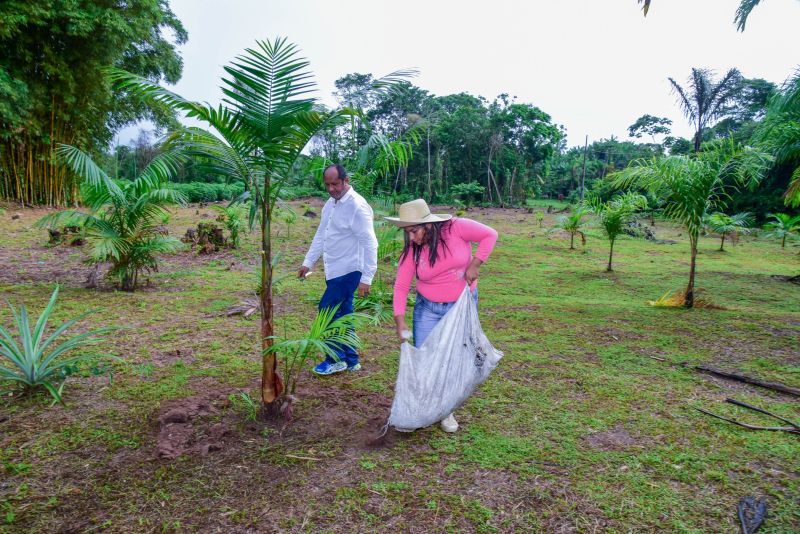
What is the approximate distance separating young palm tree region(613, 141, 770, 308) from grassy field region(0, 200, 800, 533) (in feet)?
5.02

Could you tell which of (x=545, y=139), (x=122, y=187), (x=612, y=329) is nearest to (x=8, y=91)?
(x=122, y=187)

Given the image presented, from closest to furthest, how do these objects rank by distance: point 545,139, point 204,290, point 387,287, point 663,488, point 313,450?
point 663,488
point 313,450
point 204,290
point 387,287
point 545,139

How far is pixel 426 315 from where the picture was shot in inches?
120

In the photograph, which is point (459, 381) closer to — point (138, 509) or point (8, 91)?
point (138, 509)

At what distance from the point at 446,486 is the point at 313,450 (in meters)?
0.82

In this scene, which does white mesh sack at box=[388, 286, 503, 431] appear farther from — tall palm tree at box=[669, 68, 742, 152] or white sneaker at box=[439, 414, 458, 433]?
tall palm tree at box=[669, 68, 742, 152]

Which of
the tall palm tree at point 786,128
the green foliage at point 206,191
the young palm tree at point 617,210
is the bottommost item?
the young palm tree at point 617,210

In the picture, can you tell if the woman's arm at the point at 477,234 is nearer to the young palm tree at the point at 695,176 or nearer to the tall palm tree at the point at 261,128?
the tall palm tree at the point at 261,128

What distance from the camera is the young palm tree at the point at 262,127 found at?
8.45 feet

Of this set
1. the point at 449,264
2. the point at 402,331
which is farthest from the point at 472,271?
the point at 402,331

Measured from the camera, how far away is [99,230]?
595 centimetres

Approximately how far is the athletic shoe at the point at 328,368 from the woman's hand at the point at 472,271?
1.62 metres

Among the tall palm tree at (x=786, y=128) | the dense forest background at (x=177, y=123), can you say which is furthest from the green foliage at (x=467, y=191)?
the tall palm tree at (x=786, y=128)

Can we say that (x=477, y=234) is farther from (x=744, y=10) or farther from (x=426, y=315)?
(x=744, y=10)
